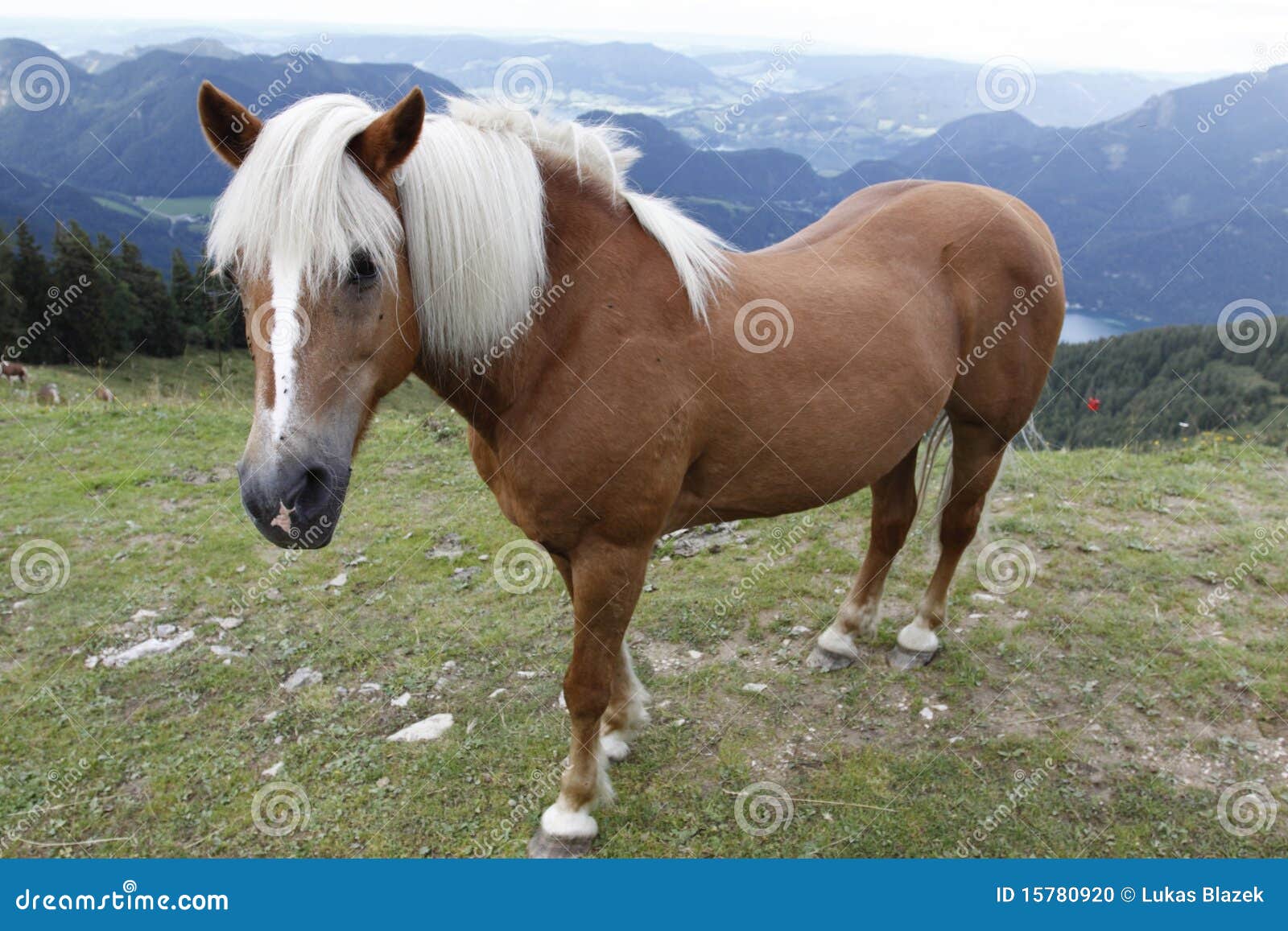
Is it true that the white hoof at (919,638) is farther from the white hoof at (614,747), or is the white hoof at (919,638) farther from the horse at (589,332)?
the white hoof at (614,747)

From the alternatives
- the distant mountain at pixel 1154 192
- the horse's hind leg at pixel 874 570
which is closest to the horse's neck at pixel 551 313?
the horse's hind leg at pixel 874 570

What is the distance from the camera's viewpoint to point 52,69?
7.11 m

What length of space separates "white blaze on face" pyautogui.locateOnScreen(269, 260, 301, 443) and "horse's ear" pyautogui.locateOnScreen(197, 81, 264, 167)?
1.67 ft

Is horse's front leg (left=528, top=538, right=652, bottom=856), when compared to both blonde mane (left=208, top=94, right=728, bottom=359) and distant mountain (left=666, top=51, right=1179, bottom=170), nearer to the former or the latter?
blonde mane (left=208, top=94, right=728, bottom=359)

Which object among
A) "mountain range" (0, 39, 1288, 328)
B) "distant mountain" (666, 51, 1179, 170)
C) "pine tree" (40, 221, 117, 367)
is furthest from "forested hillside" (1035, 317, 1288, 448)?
"distant mountain" (666, 51, 1179, 170)

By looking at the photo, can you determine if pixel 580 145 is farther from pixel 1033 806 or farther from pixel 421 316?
pixel 1033 806

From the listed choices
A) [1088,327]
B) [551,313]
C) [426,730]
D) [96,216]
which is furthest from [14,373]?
[1088,327]

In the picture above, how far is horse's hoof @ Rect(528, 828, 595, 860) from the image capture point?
3.29m

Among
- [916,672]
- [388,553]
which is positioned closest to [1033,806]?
[916,672]

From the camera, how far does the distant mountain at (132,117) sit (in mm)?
133375

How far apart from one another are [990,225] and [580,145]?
2338mm

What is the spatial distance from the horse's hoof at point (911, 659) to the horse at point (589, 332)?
1.19 meters

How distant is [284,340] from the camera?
1.95 meters

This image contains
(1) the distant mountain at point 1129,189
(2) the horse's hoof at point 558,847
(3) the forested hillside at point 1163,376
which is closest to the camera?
(2) the horse's hoof at point 558,847
